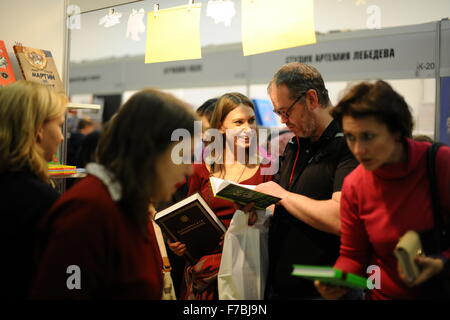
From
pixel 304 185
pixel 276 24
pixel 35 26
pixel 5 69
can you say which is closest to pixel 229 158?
pixel 304 185

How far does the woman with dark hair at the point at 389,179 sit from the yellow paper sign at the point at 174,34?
994 mm

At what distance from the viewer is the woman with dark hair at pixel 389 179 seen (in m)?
1.30

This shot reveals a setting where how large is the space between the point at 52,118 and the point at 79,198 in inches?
19.9

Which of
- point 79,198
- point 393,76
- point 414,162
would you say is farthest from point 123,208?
point 393,76

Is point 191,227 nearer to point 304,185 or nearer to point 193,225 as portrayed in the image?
point 193,225

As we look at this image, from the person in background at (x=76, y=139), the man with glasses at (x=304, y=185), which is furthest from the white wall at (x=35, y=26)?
the person in background at (x=76, y=139)

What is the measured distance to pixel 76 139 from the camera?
18.1 ft

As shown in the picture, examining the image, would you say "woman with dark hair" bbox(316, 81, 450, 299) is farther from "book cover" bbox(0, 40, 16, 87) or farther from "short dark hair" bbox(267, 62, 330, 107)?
"book cover" bbox(0, 40, 16, 87)

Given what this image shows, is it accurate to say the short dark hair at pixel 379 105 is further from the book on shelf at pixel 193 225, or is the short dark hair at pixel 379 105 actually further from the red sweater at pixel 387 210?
the book on shelf at pixel 193 225

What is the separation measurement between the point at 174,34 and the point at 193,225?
96cm

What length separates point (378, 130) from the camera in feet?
4.36

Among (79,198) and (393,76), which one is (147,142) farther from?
(393,76)

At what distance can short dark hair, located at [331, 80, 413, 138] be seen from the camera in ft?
4.35

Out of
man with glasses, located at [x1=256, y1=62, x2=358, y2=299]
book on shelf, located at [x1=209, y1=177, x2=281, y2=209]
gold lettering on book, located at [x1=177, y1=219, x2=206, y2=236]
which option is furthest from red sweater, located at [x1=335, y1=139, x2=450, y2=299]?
gold lettering on book, located at [x1=177, y1=219, x2=206, y2=236]
